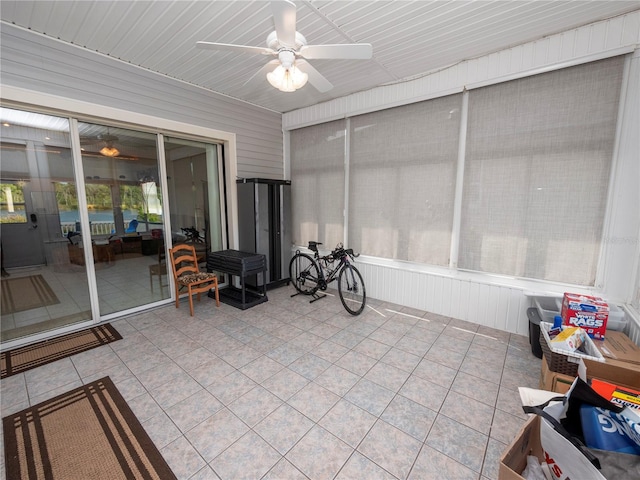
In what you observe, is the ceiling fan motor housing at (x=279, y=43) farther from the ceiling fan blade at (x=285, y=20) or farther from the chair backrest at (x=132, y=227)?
the chair backrest at (x=132, y=227)

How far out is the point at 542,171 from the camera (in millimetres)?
2744

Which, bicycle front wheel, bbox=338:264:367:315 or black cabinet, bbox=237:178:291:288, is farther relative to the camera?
black cabinet, bbox=237:178:291:288

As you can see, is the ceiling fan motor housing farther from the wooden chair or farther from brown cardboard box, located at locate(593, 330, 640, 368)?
brown cardboard box, located at locate(593, 330, 640, 368)

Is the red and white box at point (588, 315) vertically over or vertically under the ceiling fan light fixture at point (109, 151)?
under

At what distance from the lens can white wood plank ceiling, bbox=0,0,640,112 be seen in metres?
2.19

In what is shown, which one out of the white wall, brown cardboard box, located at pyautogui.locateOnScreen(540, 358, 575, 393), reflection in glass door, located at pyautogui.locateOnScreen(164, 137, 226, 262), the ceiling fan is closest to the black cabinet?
reflection in glass door, located at pyautogui.locateOnScreen(164, 137, 226, 262)

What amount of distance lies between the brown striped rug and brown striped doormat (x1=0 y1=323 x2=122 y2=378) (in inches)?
17.1

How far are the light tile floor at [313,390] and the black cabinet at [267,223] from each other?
1236mm

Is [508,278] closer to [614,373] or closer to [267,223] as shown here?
[614,373]

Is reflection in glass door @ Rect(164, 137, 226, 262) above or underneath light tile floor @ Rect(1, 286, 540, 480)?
above

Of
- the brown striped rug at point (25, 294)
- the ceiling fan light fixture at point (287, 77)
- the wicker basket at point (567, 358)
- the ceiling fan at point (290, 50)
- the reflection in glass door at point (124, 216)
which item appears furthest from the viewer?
the reflection in glass door at point (124, 216)

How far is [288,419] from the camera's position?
1.89 m

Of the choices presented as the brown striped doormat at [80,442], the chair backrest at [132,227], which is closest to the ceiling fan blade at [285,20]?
the brown striped doormat at [80,442]

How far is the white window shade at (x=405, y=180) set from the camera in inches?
131
